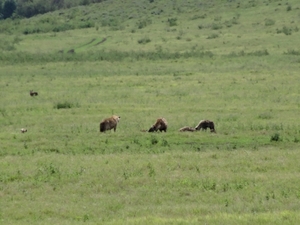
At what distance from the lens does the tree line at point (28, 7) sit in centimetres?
9544

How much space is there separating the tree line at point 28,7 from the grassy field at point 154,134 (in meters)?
45.8

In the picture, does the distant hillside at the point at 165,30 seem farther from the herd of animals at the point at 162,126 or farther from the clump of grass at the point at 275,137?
the clump of grass at the point at 275,137

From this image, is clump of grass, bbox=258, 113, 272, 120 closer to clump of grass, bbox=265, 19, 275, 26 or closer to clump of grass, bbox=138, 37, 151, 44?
clump of grass, bbox=138, 37, 151, 44

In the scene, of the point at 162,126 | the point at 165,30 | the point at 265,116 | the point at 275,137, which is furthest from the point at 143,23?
the point at 275,137

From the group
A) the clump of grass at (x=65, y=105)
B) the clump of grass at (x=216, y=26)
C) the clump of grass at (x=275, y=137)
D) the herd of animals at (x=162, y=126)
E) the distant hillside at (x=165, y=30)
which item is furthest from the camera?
the clump of grass at (x=216, y=26)

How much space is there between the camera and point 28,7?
9525cm

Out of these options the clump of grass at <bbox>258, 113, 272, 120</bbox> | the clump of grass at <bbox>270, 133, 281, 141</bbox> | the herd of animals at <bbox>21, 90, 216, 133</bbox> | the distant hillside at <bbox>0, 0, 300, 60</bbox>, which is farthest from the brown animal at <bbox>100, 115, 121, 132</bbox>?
the distant hillside at <bbox>0, 0, 300, 60</bbox>

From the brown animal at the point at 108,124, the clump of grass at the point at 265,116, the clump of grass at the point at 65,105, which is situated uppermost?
the brown animal at the point at 108,124

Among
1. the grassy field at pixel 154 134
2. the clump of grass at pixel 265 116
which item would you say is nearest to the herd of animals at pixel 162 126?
the grassy field at pixel 154 134

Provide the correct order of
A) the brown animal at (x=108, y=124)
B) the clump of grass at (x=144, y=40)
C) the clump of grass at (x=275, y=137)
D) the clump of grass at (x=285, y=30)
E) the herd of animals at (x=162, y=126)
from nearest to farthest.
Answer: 1. the clump of grass at (x=275, y=137)
2. the herd of animals at (x=162, y=126)
3. the brown animal at (x=108, y=124)
4. the clump of grass at (x=285, y=30)
5. the clump of grass at (x=144, y=40)

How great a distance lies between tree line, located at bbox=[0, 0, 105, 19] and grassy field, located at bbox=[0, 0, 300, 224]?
150ft

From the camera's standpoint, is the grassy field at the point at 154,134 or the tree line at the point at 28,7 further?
the tree line at the point at 28,7

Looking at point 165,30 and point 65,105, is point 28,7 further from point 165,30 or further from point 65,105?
point 65,105

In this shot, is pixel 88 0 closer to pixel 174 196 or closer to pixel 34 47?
pixel 34 47
